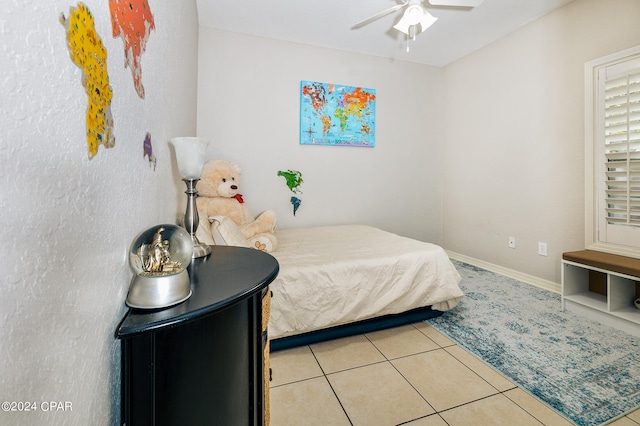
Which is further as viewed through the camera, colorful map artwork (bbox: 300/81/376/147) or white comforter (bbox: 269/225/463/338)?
colorful map artwork (bbox: 300/81/376/147)

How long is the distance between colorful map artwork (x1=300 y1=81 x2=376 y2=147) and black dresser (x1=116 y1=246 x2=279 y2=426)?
277cm

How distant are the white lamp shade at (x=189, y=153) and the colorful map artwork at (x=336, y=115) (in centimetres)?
231

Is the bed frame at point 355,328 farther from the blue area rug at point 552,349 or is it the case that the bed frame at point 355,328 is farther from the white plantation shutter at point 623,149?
the white plantation shutter at point 623,149

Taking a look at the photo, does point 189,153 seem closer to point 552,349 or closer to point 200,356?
point 200,356

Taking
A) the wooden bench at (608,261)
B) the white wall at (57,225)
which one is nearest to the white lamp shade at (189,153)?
the white wall at (57,225)

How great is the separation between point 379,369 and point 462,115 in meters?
3.41

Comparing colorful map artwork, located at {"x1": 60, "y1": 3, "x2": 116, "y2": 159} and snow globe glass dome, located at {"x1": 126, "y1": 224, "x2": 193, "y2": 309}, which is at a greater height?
colorful map artwork, located at {"x1": 60, "y1": 3, "x2": 116, "y2": 159}

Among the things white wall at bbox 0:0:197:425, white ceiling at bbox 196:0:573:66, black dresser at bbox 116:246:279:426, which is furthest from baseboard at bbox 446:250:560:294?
white wall at bbox 0:0:197:425

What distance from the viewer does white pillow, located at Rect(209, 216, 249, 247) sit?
1.65 meters

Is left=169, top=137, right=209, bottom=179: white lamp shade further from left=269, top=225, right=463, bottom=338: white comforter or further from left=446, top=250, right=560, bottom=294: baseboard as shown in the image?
left=446, top=250, right=560, bottom=294: baseboard

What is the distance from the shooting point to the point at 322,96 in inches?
134

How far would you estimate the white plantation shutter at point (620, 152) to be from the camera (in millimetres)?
2156

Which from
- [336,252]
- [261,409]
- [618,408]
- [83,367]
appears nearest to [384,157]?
[336,252]

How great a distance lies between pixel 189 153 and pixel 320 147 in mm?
2440
